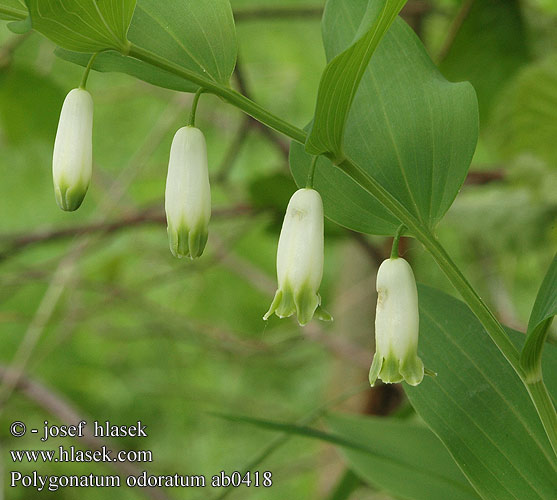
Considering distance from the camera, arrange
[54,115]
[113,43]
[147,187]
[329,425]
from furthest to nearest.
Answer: [147,187], [54,115], [329,425], [113,43]

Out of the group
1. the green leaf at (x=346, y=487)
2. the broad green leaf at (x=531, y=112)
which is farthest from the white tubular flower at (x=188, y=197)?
the broad green leaf at (x=531, y=112)

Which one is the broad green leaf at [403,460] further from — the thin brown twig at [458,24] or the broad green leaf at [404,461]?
the thin brown twig at [458,24]

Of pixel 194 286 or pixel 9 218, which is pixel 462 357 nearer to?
pixel 194 286

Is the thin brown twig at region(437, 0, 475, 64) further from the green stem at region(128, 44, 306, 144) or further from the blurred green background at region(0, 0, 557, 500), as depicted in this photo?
the green stem at region(128, 44, 306, 144)

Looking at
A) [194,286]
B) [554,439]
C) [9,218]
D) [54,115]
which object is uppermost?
[9,218]

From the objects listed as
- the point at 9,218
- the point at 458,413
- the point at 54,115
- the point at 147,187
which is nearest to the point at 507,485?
the point at 458,413

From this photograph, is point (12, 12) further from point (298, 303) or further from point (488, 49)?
point (488, 49)
